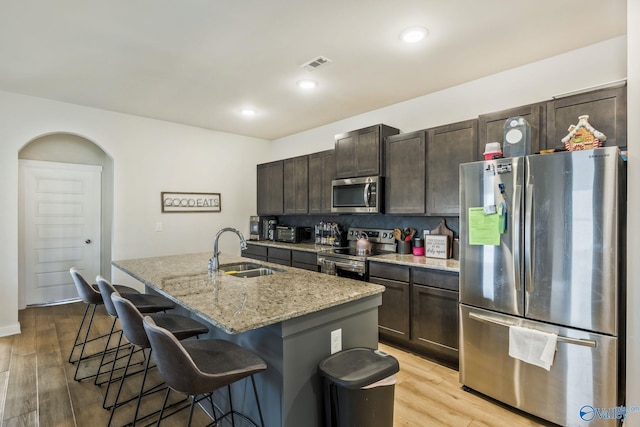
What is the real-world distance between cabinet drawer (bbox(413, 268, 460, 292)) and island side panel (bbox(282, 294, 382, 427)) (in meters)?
1.23

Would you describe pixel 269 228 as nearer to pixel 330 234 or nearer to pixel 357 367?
pixel 330 234

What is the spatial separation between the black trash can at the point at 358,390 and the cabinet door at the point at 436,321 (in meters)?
1.31

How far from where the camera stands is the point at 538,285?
1973 mm

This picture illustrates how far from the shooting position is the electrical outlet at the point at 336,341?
5.57 ft

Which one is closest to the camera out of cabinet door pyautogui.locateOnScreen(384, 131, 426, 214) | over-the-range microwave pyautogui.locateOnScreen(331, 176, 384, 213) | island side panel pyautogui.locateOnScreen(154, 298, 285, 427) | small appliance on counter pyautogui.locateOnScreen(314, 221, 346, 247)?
island side panel pyautogui.locateOnScreen(154, 298, 285, 427)

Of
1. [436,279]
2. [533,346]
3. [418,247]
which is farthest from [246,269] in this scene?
[533,346]

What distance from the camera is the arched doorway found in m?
4.24

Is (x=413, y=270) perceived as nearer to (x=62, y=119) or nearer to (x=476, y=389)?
(x=476, y=389)

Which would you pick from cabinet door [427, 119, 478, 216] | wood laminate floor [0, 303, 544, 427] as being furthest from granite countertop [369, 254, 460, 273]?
wood laminate floor [0, 303, 544, 427]

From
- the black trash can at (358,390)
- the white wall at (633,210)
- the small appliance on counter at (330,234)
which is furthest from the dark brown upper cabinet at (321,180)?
the white wall at (633,210)

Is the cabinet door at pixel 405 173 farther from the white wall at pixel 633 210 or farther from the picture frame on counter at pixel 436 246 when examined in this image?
the white wall at pixel 633 210

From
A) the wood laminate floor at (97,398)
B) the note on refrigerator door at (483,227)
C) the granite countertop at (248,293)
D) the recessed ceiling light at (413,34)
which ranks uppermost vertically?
the recessed ceiling light at (413,34)

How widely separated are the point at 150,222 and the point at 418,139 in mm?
3713

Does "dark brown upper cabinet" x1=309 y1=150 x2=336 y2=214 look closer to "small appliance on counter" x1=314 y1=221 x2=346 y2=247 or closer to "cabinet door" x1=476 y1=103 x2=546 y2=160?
"small appliance on counter" x1=314 y1=221 x2=346 y2=247
